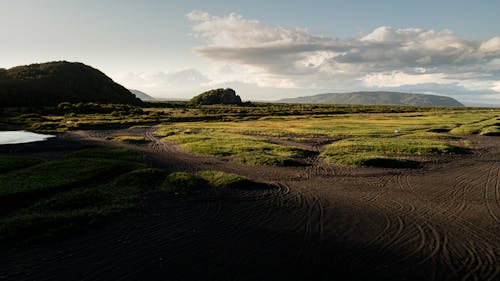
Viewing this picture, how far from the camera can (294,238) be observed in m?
16.3

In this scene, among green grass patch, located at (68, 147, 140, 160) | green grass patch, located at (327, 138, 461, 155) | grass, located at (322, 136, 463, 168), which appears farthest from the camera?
green grass patch, located at (327, 138, 461, 155)

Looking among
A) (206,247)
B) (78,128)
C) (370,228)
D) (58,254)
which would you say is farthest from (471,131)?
(78,128)

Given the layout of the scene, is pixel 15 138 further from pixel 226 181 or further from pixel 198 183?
pixel 226 181

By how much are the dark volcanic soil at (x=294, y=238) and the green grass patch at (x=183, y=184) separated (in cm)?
141

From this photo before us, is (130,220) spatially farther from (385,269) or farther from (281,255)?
(385,269)

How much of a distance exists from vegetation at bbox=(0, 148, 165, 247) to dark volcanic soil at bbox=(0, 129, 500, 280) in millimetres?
1530

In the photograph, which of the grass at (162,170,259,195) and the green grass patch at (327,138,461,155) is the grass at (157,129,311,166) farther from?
the grass at (162,170,259,195)

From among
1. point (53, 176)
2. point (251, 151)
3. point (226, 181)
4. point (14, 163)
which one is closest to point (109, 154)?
point (14, 163)

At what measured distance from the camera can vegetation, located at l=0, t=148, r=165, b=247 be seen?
54.0ft

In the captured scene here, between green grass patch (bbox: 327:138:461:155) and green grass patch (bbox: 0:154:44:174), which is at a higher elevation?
green grass patch (bbox: 0:154:44:174)

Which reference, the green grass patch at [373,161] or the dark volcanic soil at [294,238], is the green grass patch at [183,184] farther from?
the green grass patch at [373,161]

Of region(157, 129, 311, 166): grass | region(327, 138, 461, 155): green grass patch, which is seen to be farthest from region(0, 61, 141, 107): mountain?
region(327, 138, 461, 155): green grass patch

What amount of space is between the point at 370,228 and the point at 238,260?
28.4 ft

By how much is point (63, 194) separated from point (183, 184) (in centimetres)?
865
